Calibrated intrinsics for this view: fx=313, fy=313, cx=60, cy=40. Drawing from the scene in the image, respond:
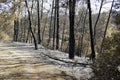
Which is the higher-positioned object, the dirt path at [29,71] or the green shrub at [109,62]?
the green shrub at [109,62]

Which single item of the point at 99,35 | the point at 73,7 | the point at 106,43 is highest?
the point at 73,7

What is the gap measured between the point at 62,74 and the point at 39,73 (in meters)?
1.59

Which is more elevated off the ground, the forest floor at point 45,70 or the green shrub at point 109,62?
the green shrub at point 109,62

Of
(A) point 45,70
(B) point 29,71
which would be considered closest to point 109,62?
(B) point 29,71

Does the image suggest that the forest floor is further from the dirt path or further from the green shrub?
the green shrub

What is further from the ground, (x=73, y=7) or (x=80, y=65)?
→ (x=73, y=7)

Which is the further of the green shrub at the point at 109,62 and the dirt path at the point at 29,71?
the dirt path at the point at 29,71

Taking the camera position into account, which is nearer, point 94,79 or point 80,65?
point 94,79

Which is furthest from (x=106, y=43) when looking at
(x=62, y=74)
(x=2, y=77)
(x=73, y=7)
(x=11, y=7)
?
(x=11, y=7)

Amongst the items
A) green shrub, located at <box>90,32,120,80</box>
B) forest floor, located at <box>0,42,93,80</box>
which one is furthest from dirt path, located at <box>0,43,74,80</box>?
green shrub, located at <box>90,32,120,80</box>

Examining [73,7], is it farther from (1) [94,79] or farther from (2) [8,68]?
(1) [94,79]

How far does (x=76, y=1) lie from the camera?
2975 centimetres

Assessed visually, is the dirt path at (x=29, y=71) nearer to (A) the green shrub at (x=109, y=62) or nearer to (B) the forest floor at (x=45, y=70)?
(B) the forest floor at (x=45, y=70)

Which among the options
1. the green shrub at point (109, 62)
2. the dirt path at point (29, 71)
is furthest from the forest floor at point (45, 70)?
the green shrub at point (109, 62)
